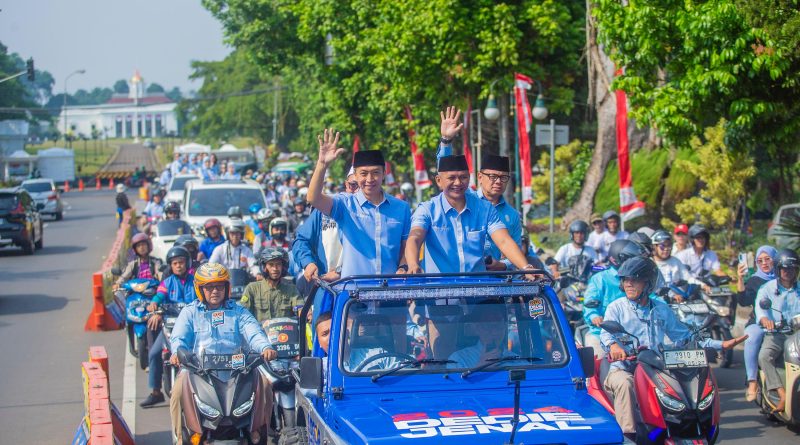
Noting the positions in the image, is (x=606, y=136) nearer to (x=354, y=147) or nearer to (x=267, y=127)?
(x=354, y=147)

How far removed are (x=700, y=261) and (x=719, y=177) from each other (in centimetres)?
785

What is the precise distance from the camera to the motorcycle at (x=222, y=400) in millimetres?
7555

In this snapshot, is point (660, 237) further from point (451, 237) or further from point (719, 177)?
point (719, 177)

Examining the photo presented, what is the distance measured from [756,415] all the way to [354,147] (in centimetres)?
2892

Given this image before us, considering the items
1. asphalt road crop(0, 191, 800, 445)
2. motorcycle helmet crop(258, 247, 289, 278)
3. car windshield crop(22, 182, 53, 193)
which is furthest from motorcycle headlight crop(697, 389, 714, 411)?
car windshield crop(22, 182, 53, 193)

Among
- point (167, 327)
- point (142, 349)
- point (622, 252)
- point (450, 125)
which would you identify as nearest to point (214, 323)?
point (450, 125)

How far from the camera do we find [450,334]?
6316 millimetres

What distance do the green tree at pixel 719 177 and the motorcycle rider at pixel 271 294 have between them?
11854 mm

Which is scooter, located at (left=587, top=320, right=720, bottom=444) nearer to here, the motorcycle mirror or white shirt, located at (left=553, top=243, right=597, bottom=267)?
the motorcycle mirror

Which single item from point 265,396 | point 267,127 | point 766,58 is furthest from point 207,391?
point 267,127

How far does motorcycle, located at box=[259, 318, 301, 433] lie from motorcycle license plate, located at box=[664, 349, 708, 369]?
2.63 m

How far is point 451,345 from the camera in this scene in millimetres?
6309

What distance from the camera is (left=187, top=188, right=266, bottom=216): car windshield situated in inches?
862

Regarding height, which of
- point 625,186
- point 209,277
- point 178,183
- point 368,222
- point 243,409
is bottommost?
point 243,409
